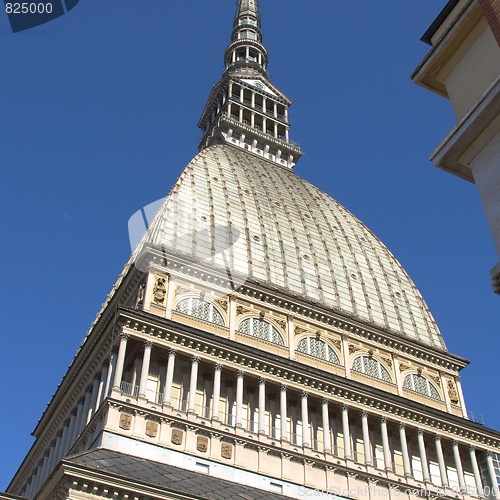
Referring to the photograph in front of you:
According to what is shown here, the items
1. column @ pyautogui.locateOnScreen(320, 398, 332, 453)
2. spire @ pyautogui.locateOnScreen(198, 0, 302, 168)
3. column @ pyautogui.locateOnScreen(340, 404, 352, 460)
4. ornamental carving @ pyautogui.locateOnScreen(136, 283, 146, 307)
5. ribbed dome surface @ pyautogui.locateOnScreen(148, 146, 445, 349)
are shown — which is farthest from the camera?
spire @ pyautogui.locateOnScreen(198, 0, 302, 168)

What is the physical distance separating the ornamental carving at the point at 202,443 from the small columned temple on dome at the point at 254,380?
94 mm

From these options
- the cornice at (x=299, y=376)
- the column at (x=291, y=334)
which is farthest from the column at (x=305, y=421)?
the column at (x=291, y=334)

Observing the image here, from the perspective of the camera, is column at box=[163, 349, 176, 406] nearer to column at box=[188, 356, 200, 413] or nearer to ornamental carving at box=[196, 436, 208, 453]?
column at box=[188, 356, 200, 413]

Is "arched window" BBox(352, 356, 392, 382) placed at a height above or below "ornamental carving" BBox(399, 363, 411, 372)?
below

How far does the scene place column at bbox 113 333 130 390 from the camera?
3184 centimetres

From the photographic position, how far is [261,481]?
31.1 metres

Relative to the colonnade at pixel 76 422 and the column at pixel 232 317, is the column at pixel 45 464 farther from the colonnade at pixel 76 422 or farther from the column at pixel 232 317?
the column at pixel 232 317

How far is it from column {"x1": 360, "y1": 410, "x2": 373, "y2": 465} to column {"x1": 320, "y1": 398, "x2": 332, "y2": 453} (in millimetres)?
1803

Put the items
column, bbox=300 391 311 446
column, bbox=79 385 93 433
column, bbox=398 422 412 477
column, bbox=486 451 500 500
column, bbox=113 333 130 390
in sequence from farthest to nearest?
1. column, bbox=486 451 500 500
2. column, bbox=398 422 412 477
3. column, bbox=79 385 93 433
4. column, bbox=300 391 311 446
5. column, bbox=113 333 130 390

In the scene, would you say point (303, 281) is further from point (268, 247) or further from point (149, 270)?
point (149, 270)

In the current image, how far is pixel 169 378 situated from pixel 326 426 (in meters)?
8.39

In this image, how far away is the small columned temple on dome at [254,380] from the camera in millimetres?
30516

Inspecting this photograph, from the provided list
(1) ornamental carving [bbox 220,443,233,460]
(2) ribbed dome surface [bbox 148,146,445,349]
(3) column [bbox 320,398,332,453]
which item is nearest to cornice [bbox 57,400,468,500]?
(1) ornamental carving [bbox 220,443,233,460]

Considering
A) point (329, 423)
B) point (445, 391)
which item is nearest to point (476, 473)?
point (445, 391)
